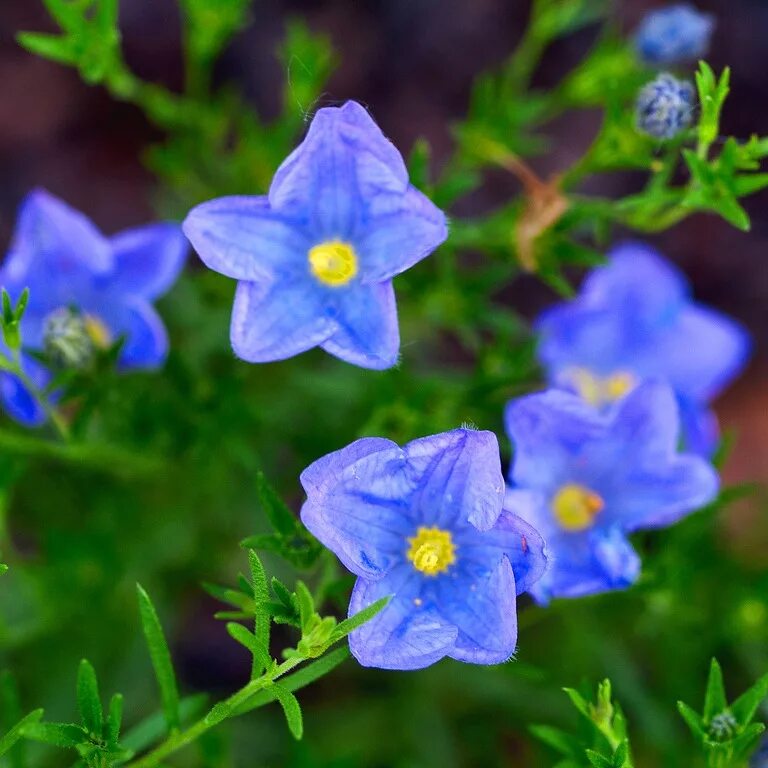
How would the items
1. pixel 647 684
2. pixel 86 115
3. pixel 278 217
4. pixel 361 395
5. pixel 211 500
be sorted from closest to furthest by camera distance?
pixel 278 217 < pixel 361 395 < pixel 211 500 < pixel 647 684 < pixel 86 115

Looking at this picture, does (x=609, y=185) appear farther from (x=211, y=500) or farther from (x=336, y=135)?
(x=336, y=135)

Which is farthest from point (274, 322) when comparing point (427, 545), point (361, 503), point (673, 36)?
point (673, 36)

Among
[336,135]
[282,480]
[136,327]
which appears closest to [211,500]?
[282,480]

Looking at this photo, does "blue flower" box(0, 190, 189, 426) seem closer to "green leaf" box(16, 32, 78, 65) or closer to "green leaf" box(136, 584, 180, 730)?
"green leaf" box(16, 32, 78, 65)

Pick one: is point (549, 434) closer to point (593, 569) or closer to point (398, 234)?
point (593, 569)

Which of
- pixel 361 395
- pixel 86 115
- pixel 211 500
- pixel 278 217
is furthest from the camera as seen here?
pixel 86 115

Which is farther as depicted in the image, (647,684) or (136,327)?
(647,684)

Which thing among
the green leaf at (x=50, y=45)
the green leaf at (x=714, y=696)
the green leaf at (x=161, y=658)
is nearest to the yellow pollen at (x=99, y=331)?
the green leaf at (x=50, y=45)
